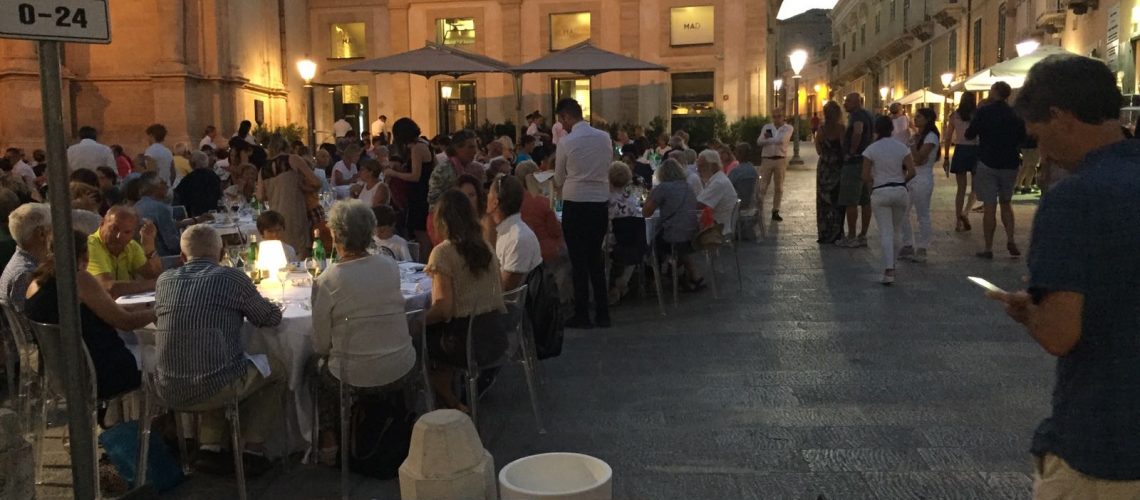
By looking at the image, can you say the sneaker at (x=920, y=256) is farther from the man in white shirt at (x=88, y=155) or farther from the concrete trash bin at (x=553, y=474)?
the man in white shirt at (x=88, y=155)

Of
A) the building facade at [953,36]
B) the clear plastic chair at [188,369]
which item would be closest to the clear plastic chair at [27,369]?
the clear plastic chair at [188,369]

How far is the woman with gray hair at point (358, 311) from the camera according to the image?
4156mm

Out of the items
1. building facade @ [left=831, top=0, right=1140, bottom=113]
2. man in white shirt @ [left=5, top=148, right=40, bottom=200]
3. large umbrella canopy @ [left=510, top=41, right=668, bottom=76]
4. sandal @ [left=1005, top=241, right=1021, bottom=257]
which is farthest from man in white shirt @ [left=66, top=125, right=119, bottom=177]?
building facade @ [left=831, top=0, right=1140, bottom=113]

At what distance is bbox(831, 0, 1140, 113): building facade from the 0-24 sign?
14523 mm

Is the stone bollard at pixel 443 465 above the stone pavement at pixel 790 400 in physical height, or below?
above

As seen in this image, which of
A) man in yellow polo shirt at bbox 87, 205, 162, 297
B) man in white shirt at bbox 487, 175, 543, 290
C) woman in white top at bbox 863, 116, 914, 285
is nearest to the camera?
man in yellow polo shirt at bbox 87, 205, 162, 297

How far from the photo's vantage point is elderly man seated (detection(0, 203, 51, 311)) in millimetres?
4676

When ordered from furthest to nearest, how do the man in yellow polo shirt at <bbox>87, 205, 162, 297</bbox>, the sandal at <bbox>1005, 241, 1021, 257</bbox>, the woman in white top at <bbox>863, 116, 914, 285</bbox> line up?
the sandal at <bbox>1005, 241, 1021, 257</bbox>
the woman in white top at <bbox>863, 116, 914, 285</bbox>
the man in yellow polo shirt at <bbox>87, 205, 162, 297</bbox>

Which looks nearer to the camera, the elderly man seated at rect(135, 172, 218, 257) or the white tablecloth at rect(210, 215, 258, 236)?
the elderly man seated at rect(135, 172, 218, 257)

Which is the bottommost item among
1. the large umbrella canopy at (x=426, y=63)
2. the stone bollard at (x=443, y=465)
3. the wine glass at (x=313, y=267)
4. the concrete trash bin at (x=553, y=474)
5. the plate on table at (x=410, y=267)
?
the plate on table at (x=410, y=267)

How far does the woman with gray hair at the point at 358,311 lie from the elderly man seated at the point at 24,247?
1.58 m

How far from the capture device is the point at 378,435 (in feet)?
14.1

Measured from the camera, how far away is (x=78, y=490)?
3.34 meters

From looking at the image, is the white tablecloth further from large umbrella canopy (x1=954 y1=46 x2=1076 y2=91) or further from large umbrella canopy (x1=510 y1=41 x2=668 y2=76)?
large umbrella canopy (x1=954 y1=46 x2=1076 y2=91)
